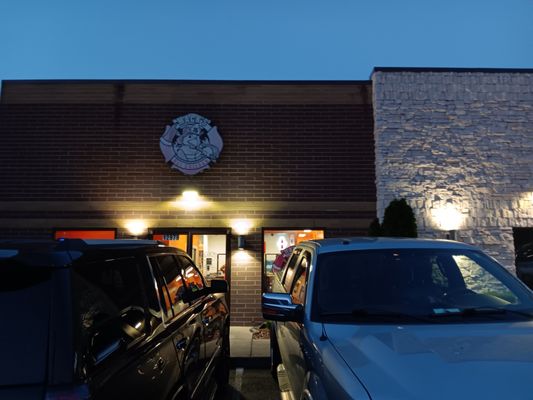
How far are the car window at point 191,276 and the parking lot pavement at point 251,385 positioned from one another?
164 cm

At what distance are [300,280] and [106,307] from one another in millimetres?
1988

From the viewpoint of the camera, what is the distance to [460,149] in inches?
377

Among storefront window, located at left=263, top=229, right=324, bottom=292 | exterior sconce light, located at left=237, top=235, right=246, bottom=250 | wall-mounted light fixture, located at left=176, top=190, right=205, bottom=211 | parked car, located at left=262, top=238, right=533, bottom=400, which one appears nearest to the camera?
parked car, located at left=262, top=238, right=533, bottom=400

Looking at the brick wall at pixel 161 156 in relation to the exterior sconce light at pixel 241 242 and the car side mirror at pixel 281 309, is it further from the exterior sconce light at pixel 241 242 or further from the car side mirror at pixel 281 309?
the car side mirror at pixel 281 309

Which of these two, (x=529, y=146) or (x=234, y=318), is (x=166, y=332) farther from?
(x=529, y=146)

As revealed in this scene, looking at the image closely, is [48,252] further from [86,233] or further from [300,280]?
[86,233]

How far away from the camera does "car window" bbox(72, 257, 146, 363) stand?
180 cm

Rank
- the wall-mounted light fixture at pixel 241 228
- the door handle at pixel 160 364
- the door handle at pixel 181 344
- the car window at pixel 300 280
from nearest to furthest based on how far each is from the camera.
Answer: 1. the door handle at pixel 160 364
2. the door handle at pixel 181 344
3. the car window at pixel 300 280
4. the wall-mounted light fixture at pixel 241 228

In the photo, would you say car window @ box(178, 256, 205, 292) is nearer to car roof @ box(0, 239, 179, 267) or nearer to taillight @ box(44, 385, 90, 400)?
car roof @ box(0, 239, 179, 267)

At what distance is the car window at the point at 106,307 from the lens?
1800 mm

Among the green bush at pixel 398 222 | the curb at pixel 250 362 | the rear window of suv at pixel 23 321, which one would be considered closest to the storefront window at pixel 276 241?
the green bush at pixel 398 222

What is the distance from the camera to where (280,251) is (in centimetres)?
934

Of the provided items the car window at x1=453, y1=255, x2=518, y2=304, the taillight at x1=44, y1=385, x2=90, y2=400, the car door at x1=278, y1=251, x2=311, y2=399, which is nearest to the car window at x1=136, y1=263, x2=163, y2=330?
the taillight at x1=44, y1=385, x2=90, y2=400

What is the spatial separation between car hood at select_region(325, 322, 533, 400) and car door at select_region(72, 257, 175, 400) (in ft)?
3.61
